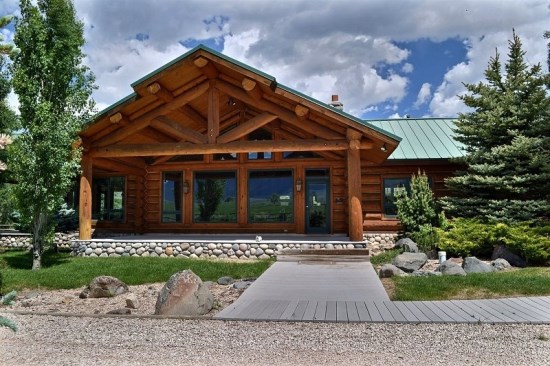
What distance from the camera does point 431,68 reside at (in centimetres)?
2603

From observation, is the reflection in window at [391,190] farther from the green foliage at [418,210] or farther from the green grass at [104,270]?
the green grass at [104,270]

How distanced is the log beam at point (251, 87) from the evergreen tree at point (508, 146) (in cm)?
642

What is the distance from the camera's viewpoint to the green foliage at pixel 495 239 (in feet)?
32.2

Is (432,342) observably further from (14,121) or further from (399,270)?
(14,121)

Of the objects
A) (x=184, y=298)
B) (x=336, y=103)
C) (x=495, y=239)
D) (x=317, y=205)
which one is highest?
(x=336, y=103)

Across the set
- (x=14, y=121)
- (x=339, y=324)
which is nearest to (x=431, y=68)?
(x=14, y=121)

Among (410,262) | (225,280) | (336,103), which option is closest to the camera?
(225,280)

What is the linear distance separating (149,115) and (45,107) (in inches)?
126

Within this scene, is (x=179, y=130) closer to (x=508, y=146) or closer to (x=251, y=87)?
(x=251, y=87)

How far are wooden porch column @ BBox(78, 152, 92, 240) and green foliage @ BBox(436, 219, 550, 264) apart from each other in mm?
10286

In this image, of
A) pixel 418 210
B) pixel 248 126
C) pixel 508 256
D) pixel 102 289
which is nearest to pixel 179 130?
pixel 248 126

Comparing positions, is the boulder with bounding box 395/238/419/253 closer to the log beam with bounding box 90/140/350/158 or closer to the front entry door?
the front entry door

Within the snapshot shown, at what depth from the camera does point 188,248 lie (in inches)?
483

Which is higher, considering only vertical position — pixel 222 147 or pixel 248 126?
pixel 248 126
